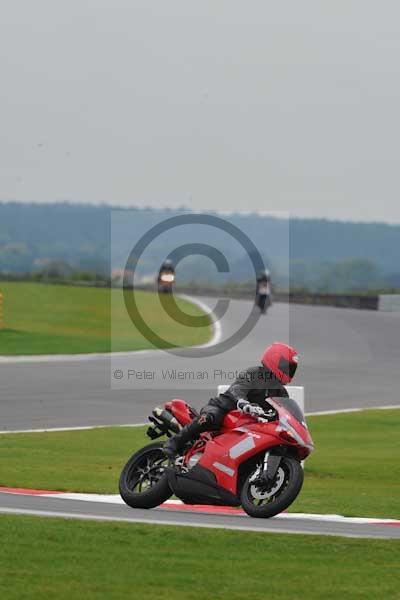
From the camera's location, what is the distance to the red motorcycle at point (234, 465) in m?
11.9

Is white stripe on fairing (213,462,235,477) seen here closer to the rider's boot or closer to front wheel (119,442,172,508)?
the rider's boot

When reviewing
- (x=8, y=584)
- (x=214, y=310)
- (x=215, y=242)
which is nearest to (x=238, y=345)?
(x=215, y=242)

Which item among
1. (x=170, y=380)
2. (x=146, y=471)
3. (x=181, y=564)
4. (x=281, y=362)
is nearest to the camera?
(x=181, y=564)

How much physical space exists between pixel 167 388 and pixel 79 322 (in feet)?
97.8

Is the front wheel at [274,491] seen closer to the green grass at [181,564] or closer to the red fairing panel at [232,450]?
the red fairing panel at [232,450]

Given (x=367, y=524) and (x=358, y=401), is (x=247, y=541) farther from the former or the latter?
(x=358, y=401)

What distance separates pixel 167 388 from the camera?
3075 centimetres

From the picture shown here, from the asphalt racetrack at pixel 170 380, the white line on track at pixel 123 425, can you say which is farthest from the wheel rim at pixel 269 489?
the asphalt racetrack at pixel 170 380

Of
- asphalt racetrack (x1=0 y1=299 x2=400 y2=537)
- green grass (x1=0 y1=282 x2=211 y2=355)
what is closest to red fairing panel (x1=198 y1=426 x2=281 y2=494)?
asphalt racetrack (x1=0 y1=299 x2=400 y2=537)

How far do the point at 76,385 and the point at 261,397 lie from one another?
19.2 meters

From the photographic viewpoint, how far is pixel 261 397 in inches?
482

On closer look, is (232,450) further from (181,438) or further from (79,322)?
(79,322)

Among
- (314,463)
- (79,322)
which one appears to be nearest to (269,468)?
(314,463)

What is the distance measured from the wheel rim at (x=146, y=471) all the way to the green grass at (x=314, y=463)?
4.85ft
